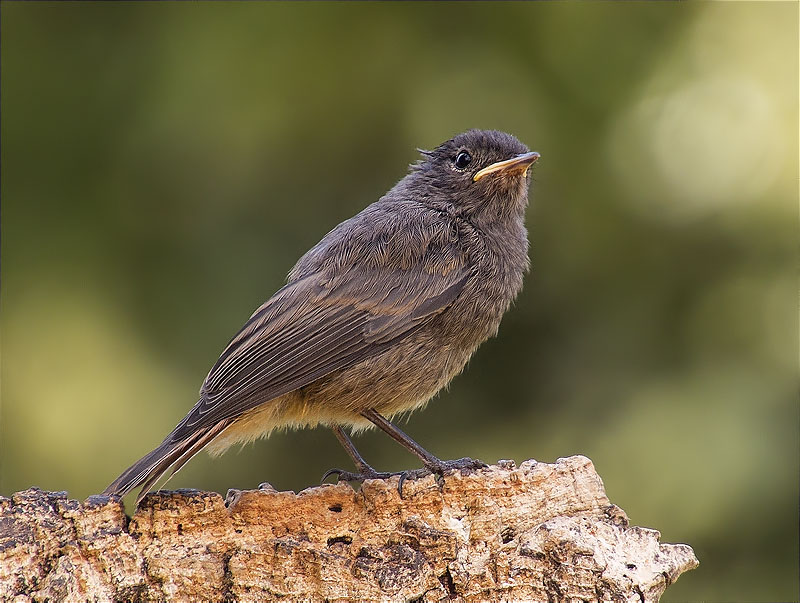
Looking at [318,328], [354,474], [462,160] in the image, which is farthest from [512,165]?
[354,474]

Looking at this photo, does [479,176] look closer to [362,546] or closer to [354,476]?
[354,476]

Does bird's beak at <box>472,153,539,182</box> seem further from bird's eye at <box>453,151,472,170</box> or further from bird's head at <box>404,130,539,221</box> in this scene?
bird's eye at <box>453,151,472,170</box>

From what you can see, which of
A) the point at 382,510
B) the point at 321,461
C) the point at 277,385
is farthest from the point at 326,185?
the point at 382,510

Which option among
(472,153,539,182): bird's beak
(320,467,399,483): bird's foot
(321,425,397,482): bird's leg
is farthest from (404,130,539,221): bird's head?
(320,467,399,483): bird's foot

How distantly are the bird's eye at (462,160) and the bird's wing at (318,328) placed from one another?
92 cm

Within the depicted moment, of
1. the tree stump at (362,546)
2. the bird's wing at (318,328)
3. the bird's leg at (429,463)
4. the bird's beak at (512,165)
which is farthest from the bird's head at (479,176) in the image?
the tree stump at (362,546)

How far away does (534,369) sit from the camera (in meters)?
6.54

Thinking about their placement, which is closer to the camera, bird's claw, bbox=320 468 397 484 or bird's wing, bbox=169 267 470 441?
bird's wing, bbox=169 267 470 441

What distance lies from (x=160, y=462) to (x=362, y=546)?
1036 mm

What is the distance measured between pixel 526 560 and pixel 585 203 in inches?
127

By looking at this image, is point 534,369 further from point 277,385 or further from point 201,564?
point 201,564

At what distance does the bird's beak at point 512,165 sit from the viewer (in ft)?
18.7

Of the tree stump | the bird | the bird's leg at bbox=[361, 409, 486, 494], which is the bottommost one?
the tree stump

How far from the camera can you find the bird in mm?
4938
